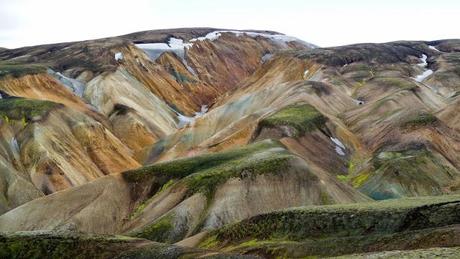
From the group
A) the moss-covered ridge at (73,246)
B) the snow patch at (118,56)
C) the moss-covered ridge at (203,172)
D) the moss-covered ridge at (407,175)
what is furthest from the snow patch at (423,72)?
the moss-covered ridge at (73,246)

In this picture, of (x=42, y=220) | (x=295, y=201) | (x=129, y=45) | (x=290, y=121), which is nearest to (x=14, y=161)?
(x=42, y=220)

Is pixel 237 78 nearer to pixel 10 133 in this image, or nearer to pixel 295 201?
pixel 10 133

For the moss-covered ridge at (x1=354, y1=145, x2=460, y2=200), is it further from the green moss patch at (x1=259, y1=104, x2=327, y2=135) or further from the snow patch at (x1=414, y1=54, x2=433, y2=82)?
the snow patch at (x1=414, y1=54, x2=433, y2=82)

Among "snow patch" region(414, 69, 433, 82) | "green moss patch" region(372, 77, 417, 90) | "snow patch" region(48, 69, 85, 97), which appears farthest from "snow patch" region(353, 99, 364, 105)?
"snow patch" region(48, 69, 85, 97)

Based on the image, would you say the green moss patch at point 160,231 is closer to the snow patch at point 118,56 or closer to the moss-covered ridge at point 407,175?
the moss-covered ridge at point 407,175

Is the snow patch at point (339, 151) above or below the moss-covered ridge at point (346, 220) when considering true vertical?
below

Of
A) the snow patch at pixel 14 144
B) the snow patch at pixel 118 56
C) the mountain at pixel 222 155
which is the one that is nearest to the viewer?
the mountain at pixel 222 155
